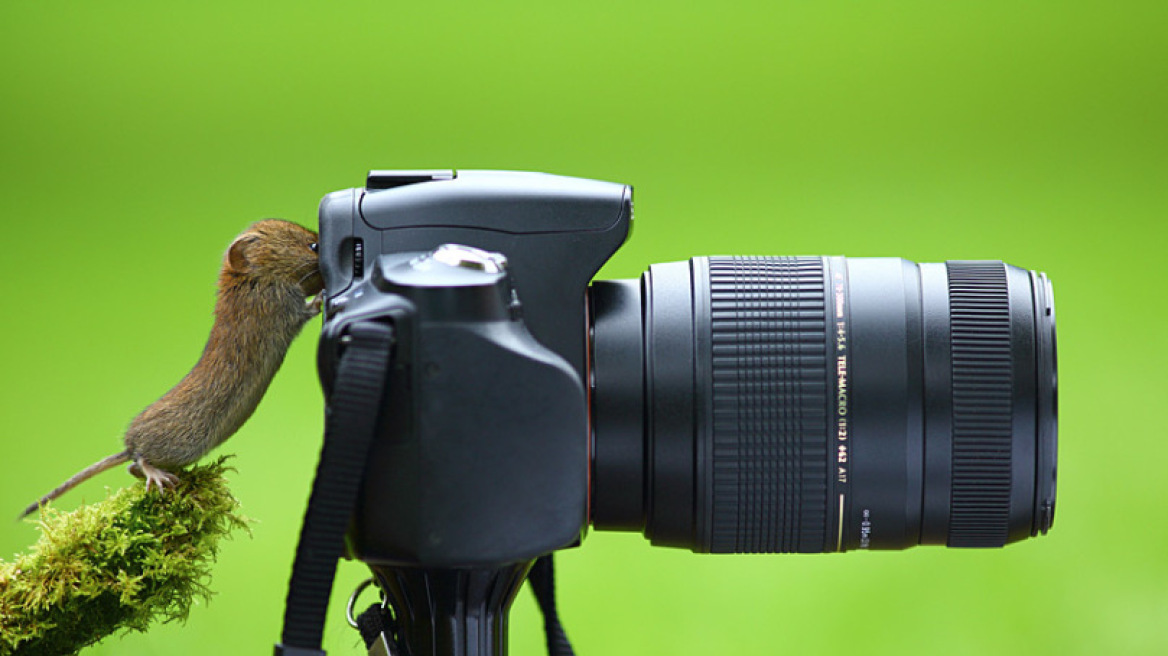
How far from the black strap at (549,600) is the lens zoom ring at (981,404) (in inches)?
12.1

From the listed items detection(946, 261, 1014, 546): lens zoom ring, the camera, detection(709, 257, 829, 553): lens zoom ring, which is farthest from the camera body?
detection(946, 261, 1014, 546): lens zoom ring

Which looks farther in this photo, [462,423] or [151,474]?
[151,474]

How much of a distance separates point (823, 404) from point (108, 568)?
51cm

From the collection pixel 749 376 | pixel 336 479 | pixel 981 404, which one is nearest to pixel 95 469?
pixel 336 479

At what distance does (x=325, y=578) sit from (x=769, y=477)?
0.32 metres

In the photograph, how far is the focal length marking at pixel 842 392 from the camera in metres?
0.78

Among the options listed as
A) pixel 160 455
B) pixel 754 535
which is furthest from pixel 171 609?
pixel 754 535

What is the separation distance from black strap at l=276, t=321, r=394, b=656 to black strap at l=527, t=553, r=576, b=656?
28 cm

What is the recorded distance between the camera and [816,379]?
0.78 m

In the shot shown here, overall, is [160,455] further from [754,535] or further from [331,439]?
[754,535]

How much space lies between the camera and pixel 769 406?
78 cm

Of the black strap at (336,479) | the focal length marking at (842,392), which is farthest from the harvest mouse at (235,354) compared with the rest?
the focal length marking at (842,392)

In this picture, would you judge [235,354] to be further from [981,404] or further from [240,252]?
[981,404]

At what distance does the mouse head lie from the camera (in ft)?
2.75
